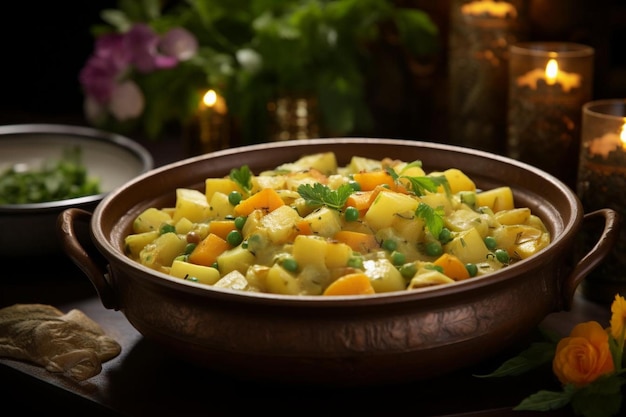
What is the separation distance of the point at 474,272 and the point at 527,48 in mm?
1371

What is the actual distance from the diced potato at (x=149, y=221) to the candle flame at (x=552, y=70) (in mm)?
1252

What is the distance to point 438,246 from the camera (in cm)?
205

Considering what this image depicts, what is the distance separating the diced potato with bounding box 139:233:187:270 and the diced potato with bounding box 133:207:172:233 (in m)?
0.14

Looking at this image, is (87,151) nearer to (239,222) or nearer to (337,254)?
(239,222)

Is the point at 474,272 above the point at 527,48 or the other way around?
the other way around

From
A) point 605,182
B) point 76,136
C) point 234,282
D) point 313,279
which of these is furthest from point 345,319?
point 76,136

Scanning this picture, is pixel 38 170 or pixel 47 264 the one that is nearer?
pixel 47 264

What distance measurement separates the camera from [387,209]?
2.08 m

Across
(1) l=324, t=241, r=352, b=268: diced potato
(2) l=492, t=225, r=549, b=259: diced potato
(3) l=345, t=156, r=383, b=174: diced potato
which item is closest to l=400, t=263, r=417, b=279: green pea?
(1) l=324, t=241, r=352, b=268: diced potato

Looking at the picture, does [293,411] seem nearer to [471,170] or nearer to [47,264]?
[471,170]

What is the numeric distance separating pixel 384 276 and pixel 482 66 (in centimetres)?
172

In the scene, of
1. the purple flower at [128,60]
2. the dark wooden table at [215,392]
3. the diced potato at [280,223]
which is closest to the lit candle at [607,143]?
the dark wooden table at [215,392]

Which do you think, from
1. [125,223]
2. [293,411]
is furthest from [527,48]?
[293,411]

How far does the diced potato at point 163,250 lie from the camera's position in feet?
7.06
